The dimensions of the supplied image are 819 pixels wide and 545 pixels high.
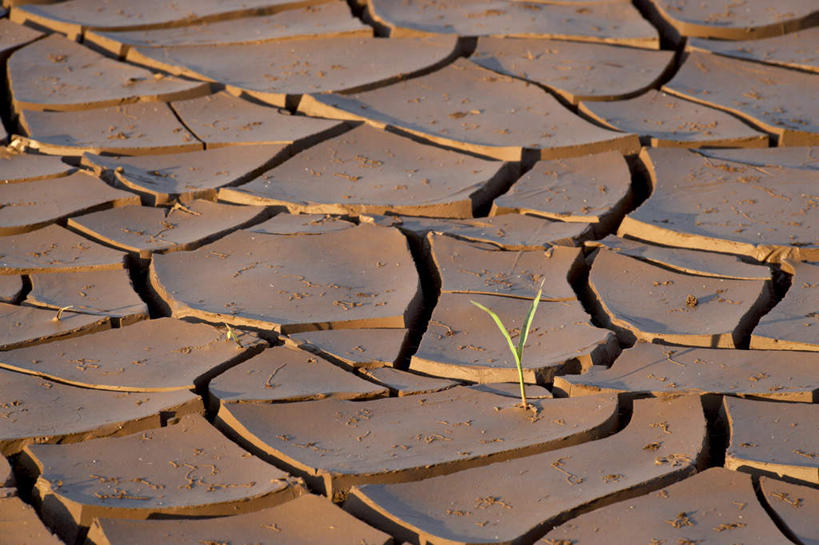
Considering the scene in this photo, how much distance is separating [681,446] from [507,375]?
36 cm

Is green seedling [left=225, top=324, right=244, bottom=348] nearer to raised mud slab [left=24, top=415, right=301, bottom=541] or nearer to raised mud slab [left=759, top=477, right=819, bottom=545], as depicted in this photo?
raised mud slab [left=24, top=415, right=301, bottom=541]

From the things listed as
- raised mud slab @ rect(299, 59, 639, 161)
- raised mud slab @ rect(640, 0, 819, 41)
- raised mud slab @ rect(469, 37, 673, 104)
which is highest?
raised mud slab @ rect(640, 0, 819, 41)

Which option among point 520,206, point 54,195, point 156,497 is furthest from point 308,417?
point 54,195

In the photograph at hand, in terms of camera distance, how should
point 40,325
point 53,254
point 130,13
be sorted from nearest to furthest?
1. point 40,325
2. point 53,254
3. point 130,13

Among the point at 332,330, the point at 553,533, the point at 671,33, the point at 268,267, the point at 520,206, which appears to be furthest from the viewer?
the point at 671,33

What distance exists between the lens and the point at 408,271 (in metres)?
2.53

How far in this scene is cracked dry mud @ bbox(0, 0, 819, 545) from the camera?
184 centimetres

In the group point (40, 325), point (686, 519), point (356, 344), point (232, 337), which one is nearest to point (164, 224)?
point (40, 325)

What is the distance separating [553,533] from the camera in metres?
1.74

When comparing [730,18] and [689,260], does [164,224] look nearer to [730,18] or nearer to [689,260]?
[689,260]

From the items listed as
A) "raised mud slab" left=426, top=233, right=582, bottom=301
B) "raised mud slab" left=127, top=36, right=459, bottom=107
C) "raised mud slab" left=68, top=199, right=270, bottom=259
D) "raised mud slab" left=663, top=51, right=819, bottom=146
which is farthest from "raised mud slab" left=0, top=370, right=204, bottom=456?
"raised mud slab" left=663, top=51, right=819, bottom=146

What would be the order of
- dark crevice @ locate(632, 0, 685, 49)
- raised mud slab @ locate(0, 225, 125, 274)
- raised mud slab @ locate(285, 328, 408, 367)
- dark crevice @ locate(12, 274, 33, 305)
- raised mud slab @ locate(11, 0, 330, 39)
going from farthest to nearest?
raised mud slab @ locate(11, 0, 330, 39) → dark crevice @ locate(632, 0, 685, 49) → raised mud slab @ locate(0, 225, 125, 274) → dark crevice @ locate(12, 274, 33, 305) → raised mud slab @ locate(285, 328, 408, 367)

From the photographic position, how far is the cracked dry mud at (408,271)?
6.03 feet

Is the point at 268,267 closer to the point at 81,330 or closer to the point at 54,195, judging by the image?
the point at 81,330
